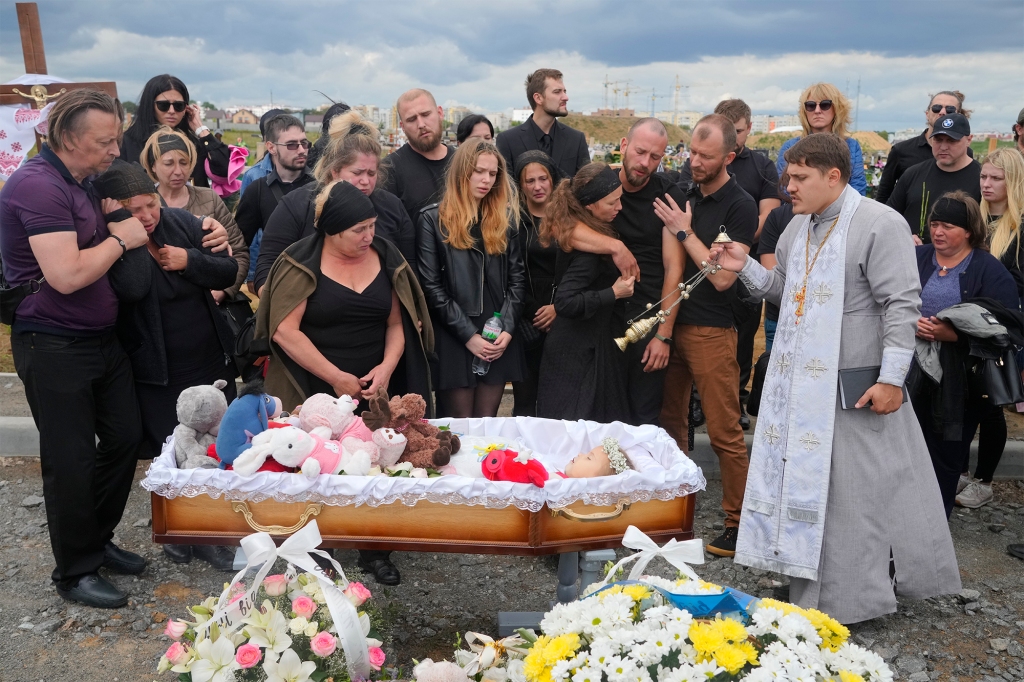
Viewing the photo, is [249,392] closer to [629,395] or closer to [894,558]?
[629,395]

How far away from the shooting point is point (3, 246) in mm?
3584

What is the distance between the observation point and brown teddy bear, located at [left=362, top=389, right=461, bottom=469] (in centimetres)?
353

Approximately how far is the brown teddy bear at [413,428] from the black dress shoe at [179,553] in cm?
163

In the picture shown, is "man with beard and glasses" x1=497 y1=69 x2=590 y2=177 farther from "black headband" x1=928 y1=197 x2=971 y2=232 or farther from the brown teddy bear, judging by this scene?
the brown teddy bear

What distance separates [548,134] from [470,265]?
1858mm

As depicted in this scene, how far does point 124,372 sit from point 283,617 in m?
2.01

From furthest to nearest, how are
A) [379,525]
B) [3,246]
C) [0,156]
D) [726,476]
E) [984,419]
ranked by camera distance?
[0,156], [984,419], [726,476], [3,246], [379,525]

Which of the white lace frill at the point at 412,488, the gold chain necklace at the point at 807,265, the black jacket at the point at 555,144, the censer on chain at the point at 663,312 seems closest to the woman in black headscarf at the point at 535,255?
the censer on chain at the point at 663,312

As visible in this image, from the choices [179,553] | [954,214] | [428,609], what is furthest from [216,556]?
[954,214]

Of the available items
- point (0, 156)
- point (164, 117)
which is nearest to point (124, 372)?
point (164, 117)

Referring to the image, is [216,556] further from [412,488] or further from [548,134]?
[548,134]

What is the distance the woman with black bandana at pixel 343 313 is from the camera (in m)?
3.99

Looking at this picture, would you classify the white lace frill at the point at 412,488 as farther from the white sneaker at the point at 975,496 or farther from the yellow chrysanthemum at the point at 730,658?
the white sneaker at the point at 975,496

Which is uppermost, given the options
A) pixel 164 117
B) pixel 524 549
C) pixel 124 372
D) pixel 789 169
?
pixel 164 117
